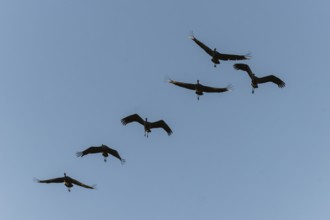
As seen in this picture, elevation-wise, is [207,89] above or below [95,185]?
above

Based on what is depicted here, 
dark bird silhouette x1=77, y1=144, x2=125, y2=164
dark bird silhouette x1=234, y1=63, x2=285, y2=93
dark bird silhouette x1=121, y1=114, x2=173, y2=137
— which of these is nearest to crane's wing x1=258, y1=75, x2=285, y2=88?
dark bird silhouette x1=234, y1=63, x2=285, y2=93

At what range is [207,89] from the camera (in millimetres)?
66125

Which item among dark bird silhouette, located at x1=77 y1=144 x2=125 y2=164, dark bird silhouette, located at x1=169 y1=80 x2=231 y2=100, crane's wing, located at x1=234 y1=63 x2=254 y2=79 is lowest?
dark bird silhouette, located at x1=77 y1=144 x2=125 y2=164

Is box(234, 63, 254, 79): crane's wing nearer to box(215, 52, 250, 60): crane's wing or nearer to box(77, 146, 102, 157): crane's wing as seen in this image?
box(215, 52, 250, 60): crane's wing

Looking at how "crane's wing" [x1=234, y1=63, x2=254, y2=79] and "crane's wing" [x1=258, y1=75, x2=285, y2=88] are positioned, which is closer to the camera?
"crane's wing" [x1=234, y1=63, x2=254, y2=79]

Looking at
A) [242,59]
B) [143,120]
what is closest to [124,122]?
[143,120]

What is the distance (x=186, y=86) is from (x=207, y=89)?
1.81 m

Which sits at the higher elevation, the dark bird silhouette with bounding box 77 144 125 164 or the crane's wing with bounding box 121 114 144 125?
the crane's wing with bounding box 121 114 144 125

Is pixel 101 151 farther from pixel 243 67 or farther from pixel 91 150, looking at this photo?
pixel 243 67

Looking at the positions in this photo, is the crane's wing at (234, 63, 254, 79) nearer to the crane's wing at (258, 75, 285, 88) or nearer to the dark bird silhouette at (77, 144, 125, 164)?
the crane's wing at (258, 75, 285, 88)

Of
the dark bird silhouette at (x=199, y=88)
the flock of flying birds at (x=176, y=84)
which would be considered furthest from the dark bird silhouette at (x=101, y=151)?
the dark bird silhouette at (x=199, y=88)

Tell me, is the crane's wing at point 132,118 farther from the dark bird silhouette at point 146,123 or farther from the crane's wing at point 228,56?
the crane's wing at point 228,56

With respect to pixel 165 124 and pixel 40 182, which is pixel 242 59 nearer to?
pixel 165 124

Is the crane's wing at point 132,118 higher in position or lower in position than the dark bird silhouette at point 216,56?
lower
